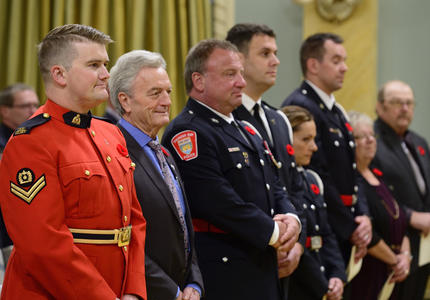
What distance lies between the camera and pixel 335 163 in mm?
3457

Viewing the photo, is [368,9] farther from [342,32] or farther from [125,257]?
[125,257]

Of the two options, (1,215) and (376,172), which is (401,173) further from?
(1,215)

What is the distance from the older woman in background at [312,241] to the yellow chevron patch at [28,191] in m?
1.67

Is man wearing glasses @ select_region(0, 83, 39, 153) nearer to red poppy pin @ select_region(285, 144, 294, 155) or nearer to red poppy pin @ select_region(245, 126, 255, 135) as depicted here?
red poppy pin @ select_region(245, 126, 255, 135)

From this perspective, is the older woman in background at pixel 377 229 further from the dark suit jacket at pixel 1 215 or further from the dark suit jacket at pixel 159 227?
the dark suit jacket at pixel 1 215

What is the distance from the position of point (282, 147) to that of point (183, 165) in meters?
0.64

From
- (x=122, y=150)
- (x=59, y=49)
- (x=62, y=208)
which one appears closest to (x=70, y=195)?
(x=62, y=208)

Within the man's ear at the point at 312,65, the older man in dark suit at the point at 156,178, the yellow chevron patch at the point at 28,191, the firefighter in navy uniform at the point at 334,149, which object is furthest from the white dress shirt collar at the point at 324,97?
the yellow chevron patch at the point at 28,191

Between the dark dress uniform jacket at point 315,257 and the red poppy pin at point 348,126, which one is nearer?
the dark dress uniform jacket at point 315,257

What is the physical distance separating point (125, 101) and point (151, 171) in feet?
0.96

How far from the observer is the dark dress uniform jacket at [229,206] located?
8.02 ft

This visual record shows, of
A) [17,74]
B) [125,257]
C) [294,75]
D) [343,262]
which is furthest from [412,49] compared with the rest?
[125,257]

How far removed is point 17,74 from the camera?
3619mm

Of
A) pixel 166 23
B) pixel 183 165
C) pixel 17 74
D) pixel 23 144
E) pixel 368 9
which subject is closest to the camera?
pixel 23 144
